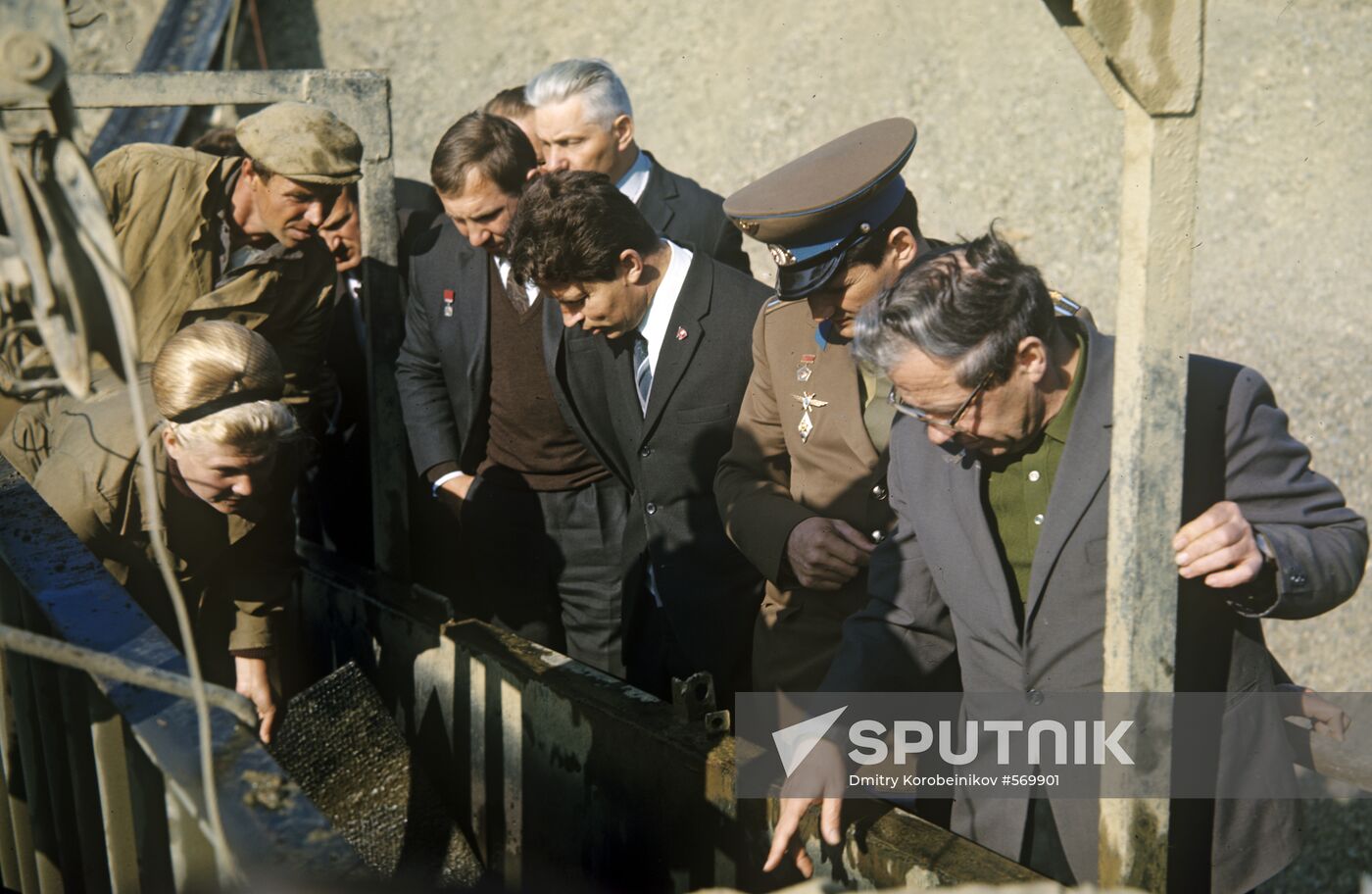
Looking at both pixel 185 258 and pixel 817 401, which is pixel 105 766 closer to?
pixel 817 401

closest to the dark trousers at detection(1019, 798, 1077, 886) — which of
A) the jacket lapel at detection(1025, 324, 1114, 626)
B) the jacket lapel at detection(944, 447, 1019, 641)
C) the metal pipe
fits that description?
the jacket lapel at detection(944, 447, 1019, 641)

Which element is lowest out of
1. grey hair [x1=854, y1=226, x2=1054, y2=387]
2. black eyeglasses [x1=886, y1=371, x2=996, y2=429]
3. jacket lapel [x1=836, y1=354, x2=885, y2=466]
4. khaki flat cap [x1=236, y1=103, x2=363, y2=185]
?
jacket lapel [x1=836, y1=354, x2=885, y2=466]

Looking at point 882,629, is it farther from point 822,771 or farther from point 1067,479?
point 1067,479

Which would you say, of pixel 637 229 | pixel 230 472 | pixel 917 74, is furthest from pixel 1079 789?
pixel 917 74

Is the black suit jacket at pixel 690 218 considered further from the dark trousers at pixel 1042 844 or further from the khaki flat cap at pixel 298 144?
the dark trousers at pixel 1042 844

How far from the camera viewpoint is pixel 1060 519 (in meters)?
2.64

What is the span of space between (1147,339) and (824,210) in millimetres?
1308

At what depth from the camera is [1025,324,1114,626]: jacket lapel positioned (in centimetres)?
260

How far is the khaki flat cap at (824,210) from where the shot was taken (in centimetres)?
340

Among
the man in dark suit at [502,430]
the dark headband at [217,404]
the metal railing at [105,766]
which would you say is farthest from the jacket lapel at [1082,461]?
the dark headband at [217,404]

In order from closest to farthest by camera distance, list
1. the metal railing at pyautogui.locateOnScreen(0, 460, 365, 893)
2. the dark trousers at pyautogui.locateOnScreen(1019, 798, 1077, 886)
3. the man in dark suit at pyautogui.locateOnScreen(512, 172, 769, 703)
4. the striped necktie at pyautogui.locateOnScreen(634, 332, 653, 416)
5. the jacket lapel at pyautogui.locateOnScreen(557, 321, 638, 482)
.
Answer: the metal railing at pyautogui.locateOnScreen(0, 460, 365, 893)
the dark trousers at pyautogui.locateOnScreen(1019, 798, 1077, 886)
the man in dark suit at pyautogui.locateOnScreen(512, 172, 769, 703)
the striped necktie at pyautogui.locateOnScreen(634, 332, 653, 416)
the jacket lapel at pyautogui.locateOnScreen(557, 321, 638, 482)

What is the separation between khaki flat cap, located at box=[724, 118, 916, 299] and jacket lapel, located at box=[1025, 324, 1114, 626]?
91 cm

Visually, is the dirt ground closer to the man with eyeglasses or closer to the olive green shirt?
the man with eyeglasses

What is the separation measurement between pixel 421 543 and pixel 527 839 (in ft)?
4.78
